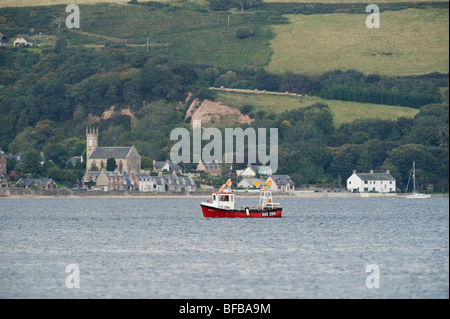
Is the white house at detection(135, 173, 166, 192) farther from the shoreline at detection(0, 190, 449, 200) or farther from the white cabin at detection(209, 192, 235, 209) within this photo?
the white cabin at detection(209, 192, 235, 209)

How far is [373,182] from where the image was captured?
16475 centimetres

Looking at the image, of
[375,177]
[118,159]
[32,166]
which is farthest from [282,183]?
[32,166]

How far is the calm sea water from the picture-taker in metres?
38.9

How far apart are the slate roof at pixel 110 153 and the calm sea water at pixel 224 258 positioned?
97839 mm

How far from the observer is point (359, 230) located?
70.5m

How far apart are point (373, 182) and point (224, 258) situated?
118380 mm

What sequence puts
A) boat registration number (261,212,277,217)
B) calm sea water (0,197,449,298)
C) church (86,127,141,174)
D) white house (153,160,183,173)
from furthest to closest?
white house (153,160,183,173)
church (86,127,141,174)
boat registration number (261,212,277,217)
calm sea water (0,197,449,298)

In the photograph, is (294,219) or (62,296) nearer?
(62,296)

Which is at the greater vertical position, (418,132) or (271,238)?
(418,132)

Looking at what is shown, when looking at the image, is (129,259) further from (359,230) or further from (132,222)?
(132,222)

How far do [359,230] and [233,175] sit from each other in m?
104

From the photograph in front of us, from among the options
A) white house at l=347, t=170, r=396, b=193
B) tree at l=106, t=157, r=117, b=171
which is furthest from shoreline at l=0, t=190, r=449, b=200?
tree at l=106, t=157, r=117, b=171

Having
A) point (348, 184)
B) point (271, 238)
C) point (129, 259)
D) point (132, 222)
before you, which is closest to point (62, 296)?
point (129, 259)

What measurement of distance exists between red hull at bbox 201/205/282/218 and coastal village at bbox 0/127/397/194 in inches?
2826
